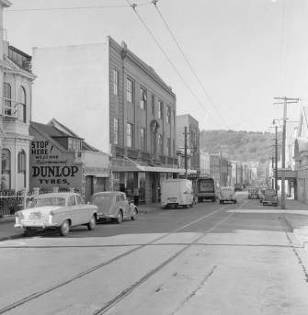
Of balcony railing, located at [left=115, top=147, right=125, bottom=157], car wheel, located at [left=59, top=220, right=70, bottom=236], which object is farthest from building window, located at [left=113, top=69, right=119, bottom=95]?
car wheel, located at [left=59, top=220, right=70, bottom=236]

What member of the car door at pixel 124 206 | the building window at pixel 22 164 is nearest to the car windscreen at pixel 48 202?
the car door at pixel 124 206

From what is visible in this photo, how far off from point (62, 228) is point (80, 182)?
1601 centimetres

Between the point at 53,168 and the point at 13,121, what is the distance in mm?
6677

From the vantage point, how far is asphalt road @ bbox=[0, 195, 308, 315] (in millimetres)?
8266

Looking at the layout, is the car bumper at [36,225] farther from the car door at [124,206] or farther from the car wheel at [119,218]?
the car door at [124,206]

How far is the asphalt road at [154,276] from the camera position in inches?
325

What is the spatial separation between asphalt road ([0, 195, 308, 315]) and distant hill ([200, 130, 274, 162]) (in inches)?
5770

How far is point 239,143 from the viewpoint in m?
188

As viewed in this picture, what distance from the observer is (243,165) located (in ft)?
596

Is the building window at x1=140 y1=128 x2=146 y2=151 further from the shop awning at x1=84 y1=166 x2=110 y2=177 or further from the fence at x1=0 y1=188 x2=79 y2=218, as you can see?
the fence at x1=0 y1=188 x2=79 y2=218

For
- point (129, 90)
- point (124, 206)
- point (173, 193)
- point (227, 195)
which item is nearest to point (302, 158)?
point (227, 195)

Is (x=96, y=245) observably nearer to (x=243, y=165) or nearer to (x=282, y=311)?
(x=282, y=311)

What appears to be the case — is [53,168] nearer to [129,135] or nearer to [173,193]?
[173,193]

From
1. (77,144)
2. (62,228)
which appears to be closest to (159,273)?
(62,228)
